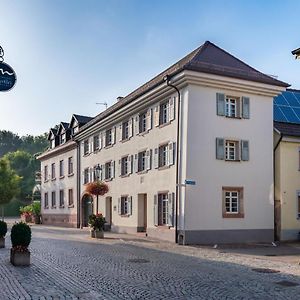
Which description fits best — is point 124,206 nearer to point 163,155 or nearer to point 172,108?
point 163,155

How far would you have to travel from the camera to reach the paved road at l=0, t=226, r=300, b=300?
1020 centimetres

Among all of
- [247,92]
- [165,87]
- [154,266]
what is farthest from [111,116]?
[154,266]

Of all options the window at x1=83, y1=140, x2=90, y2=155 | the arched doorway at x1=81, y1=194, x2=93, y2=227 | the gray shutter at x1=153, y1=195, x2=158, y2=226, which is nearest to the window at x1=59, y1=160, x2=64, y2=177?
the arched doorway at x1=81, y1=194, x2=93, y2=227

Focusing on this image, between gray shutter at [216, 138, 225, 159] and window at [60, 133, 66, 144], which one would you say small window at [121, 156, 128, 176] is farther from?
window at [60, 133, 66, 144]

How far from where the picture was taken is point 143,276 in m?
12.7

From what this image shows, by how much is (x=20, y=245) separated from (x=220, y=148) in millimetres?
12392

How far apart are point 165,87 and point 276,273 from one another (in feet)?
42.5

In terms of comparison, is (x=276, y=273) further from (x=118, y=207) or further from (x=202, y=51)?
(x=118, y=207)

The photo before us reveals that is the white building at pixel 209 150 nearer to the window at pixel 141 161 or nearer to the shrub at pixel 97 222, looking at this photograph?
the window at pixel 141 161

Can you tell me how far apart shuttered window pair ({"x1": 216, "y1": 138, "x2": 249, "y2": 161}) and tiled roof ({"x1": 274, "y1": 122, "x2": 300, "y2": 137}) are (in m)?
2.54

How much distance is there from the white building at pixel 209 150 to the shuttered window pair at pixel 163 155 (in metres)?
0.05

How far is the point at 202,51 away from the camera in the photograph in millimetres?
25766

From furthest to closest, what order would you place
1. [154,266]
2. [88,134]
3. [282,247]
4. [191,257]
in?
[88,134]
[282,247]
[191,257]
[154,266]

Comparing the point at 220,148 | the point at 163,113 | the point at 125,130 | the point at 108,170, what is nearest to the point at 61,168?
the point at 108,170
